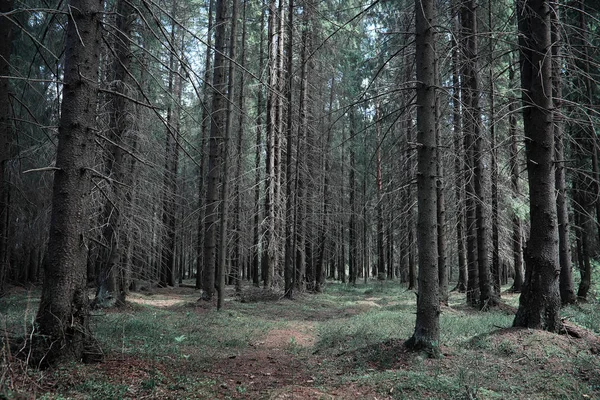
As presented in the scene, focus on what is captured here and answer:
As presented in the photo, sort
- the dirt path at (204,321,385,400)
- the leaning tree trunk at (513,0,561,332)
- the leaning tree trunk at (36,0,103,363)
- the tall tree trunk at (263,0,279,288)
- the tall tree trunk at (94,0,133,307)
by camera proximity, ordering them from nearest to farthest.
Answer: the leaning tree trunk at (36,0,103,363)
the dirt path at (204,321,385,400)
the leaning tree trunk at (513,0,561,332)
the tall tree trunk at (94,0,133,307)
the tall tree trunk at (263,0,279,288)

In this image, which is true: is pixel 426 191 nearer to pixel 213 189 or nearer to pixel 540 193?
pixel 540 193

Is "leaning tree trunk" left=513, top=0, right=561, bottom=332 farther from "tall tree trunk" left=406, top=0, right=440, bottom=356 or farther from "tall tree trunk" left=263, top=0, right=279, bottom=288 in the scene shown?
"tall tree trunk" left=263, top=0, right=279, bottom=288

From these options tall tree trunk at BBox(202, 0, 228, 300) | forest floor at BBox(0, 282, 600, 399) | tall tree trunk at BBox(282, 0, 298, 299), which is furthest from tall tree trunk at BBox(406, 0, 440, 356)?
tall tree trunk at BBox(282, 0, 298, 299)

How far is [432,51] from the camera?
20.6 ft

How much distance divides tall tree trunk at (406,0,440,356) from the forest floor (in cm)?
43

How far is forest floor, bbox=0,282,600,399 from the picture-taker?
12.8ft

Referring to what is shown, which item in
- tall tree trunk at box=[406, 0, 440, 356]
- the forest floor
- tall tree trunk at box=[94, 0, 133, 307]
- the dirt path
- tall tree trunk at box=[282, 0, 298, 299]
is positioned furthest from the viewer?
tall tree trunk at box=[282, 0, 298, 299]

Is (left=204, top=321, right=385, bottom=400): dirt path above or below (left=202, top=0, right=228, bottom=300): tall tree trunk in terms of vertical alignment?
below

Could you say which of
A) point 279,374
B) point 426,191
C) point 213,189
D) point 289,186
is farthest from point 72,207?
point 289,186

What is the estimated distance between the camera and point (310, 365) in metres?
6.19

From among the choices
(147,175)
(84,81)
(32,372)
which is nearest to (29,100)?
(147,175)

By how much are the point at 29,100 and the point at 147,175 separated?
3889 millimetres

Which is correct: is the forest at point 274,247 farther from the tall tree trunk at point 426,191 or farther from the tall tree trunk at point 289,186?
the tall tree trunk at point 289,186

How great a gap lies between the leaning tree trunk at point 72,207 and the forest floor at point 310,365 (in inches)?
11.6
